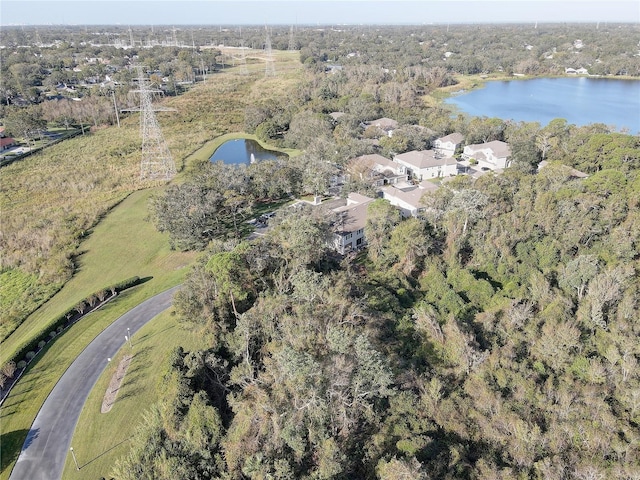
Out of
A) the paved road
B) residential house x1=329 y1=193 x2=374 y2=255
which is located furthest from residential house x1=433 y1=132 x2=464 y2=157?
the paved road

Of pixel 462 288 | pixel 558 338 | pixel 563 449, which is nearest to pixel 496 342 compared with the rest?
pixel 558 338

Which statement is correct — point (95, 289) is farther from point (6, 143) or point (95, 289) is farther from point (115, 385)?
point (6, 143)

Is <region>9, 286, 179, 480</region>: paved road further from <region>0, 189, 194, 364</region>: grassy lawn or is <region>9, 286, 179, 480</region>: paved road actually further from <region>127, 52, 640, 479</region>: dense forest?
<region>127, 52, 640, 479</region>: dense forest

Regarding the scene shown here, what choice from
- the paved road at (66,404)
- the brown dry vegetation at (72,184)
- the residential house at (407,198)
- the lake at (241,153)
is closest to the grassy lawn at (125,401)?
the paved road at (66,404)

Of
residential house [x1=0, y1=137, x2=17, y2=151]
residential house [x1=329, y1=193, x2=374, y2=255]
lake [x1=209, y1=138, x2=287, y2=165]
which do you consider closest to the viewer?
residential house [x1=329, y1=193, x2=374, y2=255]

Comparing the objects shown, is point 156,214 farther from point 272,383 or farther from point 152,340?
point 272,383

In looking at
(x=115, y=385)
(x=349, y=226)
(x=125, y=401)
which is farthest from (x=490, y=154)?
(x=125, y=401)
